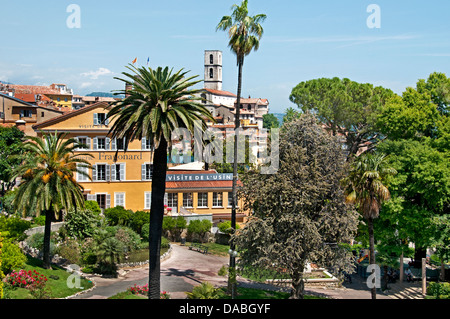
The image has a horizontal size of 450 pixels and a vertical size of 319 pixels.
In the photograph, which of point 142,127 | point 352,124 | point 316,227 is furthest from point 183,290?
point 352,124

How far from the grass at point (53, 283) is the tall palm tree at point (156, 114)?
6.17 metres

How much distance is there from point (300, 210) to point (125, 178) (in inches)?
1087

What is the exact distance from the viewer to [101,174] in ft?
166

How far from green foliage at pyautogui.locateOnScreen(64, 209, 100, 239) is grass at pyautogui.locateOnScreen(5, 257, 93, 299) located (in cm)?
670

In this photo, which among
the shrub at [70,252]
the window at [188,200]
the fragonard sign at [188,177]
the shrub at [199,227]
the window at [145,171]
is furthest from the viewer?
the fragonard sign at [188,177]

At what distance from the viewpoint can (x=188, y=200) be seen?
52.7m

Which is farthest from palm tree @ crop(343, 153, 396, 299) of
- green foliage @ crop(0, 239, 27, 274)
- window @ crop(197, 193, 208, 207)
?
window @ crop(197, 193, 208, 207)

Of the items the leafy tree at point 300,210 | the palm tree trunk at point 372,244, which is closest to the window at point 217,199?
the leafy tree at point 300,210

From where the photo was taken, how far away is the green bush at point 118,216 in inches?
1842

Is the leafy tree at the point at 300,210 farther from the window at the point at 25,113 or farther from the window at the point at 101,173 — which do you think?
the window at the point at 25,113

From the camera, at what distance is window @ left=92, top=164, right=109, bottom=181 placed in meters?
50.6

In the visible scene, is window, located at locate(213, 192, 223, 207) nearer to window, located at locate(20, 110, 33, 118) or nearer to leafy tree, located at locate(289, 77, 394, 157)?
leafy tree, located at locate(289, 77, 394, 157)
